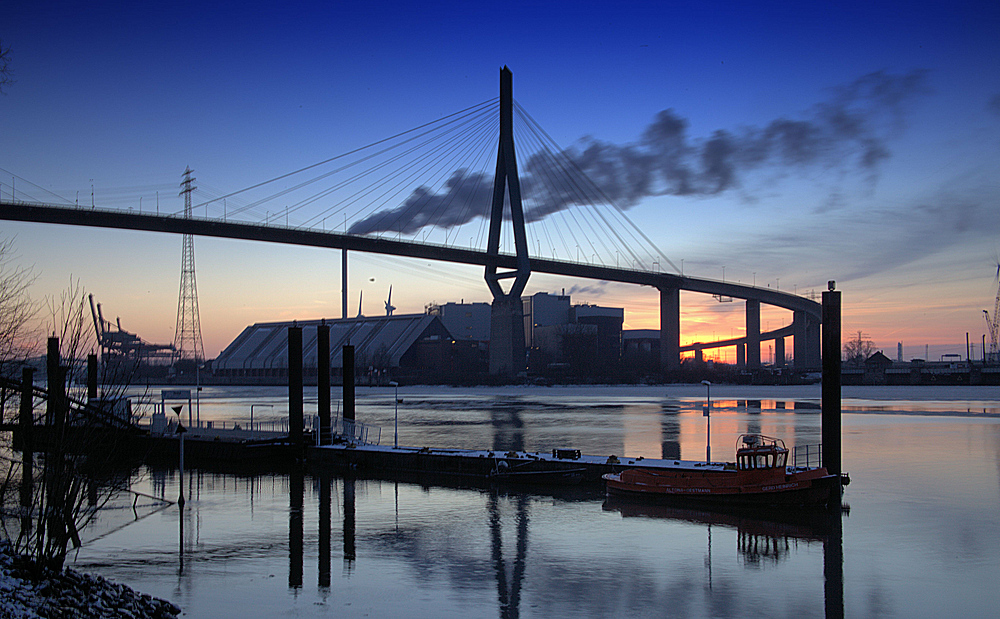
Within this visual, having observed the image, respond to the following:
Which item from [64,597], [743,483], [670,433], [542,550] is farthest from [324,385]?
[64,597]

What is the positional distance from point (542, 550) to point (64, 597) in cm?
822

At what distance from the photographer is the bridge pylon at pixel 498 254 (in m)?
68.4

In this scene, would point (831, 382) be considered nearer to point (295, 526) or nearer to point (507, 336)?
point (295, 526)

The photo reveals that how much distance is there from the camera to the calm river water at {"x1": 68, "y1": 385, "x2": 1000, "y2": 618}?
11484 millimetres

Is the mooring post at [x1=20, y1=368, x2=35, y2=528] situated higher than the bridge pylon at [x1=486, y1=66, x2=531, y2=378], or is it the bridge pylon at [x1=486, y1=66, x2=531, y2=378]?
the bridge pylon at [x1=486, y1=66, x2=531, y2=378]

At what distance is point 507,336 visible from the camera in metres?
77.3

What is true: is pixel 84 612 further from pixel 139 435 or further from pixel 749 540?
pixel 139 435

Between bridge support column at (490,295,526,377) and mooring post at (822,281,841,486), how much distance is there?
52203 mm

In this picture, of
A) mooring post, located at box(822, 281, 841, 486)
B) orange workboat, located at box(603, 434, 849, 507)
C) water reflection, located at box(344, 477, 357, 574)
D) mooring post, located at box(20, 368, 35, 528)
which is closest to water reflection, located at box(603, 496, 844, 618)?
orange workboat, located at box(603, 434, 849, 507)

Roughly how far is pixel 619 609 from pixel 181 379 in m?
159

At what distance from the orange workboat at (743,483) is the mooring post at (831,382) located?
0.75 m

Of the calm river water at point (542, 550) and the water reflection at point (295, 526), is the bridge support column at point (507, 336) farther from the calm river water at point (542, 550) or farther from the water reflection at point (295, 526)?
the water reflection at point (295, 526)

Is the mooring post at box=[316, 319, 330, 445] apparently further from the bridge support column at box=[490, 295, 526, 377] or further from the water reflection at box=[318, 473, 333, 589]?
the bridge support column at box=[490, 295, 526, 377]

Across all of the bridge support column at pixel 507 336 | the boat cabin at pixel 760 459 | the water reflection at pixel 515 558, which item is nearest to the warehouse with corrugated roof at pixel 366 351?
the bridge support column at pixel 507 336
